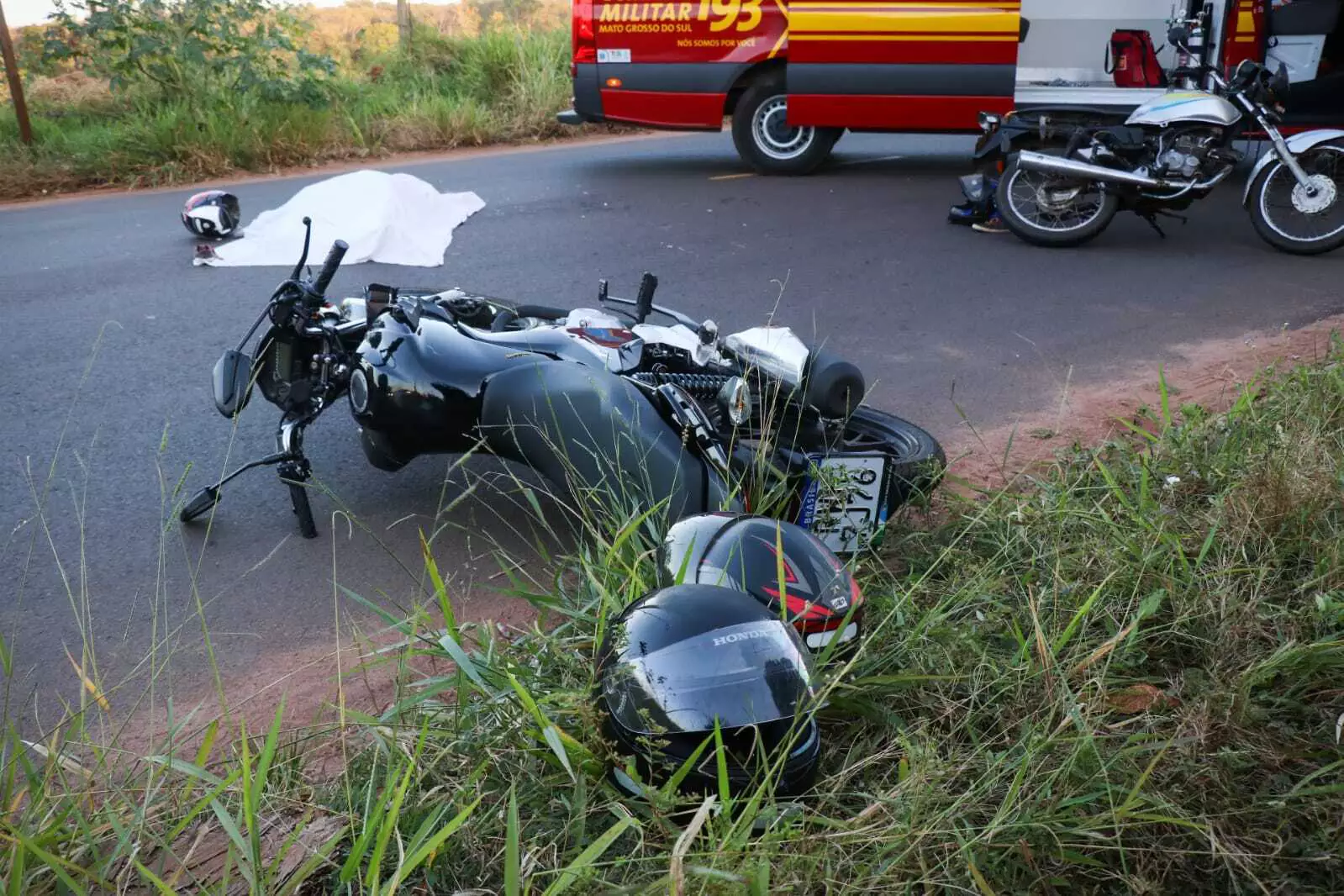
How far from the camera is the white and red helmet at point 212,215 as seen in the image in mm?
7812

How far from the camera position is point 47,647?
338 centimetres

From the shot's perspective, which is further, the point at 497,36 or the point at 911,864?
the point at 497,36

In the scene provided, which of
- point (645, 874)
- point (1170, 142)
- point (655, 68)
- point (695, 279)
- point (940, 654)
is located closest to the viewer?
point (645, 874)

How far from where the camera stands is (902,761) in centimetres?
237

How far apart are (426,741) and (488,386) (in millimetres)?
1365

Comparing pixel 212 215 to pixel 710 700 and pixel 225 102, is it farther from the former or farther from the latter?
pixel 710 700

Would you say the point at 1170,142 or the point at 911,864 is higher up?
the point at 1170,142

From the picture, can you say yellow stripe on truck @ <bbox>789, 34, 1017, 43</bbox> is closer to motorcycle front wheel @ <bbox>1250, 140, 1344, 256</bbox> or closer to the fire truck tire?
the fire truck tire

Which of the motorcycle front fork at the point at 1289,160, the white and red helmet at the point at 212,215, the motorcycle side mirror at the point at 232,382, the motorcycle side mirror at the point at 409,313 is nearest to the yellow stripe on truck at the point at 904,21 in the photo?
the motorcycle front fork at the point at 1289,160

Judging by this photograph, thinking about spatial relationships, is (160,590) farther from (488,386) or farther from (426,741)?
(426,741)

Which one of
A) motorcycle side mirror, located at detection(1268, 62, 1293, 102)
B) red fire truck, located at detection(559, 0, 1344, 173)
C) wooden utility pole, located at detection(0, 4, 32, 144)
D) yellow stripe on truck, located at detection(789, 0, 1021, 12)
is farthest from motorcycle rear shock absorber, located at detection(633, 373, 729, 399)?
wooden utility pole, located at detection(0, 4, 32, 144)

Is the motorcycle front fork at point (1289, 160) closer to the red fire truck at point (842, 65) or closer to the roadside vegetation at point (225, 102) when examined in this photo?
the red fire truck at point (842, 65)

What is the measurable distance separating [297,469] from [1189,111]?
21.0 ft

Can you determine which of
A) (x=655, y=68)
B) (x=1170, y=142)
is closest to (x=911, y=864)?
(x=1170, y=142)
